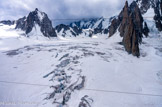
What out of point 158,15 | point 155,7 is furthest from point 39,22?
point 155,7

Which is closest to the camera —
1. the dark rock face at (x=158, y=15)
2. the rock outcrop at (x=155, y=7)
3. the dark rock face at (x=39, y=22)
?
the dark rock face at (x=158, y=15)

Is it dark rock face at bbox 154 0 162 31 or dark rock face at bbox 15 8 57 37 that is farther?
dark rock face at bbox 15 8 57 37

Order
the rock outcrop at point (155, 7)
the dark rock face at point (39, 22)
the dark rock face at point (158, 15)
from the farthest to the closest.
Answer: the dark rock face at point (39, 22)
the rock outcrop at point (155, 7)
the dark rock face at point (158, 15)

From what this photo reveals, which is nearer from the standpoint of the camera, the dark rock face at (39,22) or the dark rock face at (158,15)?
the dark rock face at (158,15)

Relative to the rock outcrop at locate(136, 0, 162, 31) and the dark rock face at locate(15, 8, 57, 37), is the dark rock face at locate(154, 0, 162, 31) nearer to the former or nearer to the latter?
the rock outcrop at locate(136, 0, 162, 31)

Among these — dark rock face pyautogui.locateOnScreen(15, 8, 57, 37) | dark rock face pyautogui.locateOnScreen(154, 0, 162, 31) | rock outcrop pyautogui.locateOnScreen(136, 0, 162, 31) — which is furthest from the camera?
dark rock face pyautogui.locateOnScreen(15, 8, 57, 37)

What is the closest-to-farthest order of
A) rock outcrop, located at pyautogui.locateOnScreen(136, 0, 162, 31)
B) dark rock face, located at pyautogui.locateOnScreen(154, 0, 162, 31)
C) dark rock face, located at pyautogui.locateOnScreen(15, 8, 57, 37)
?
1. dark rock face, located at pyautogui.locateOnScreen(154, 0, 162, 31)
2. rock outcrop, located at pyautogui.locateOnScreen(136, 0, 162, 31)
3. dark rock face, located at pyautogui.locateOnScreen(15, 8, 57, 37)

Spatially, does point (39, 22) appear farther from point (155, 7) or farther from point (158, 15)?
point (155, 7)

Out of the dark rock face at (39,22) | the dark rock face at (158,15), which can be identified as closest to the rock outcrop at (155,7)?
the dark rock face at (158,15)

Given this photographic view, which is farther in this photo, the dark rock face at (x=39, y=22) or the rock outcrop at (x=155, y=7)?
the dark rock face at (x=39, y=22)

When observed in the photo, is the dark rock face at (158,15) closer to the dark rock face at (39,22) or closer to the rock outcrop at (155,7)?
the rock outcrop at (155,7)

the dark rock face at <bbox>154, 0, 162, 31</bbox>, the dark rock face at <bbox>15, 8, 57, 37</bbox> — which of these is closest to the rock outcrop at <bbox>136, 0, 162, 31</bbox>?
the dark rock face at <bbox>154, 0, 162, 31</bbox>

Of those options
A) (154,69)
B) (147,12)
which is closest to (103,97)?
(154,69)
